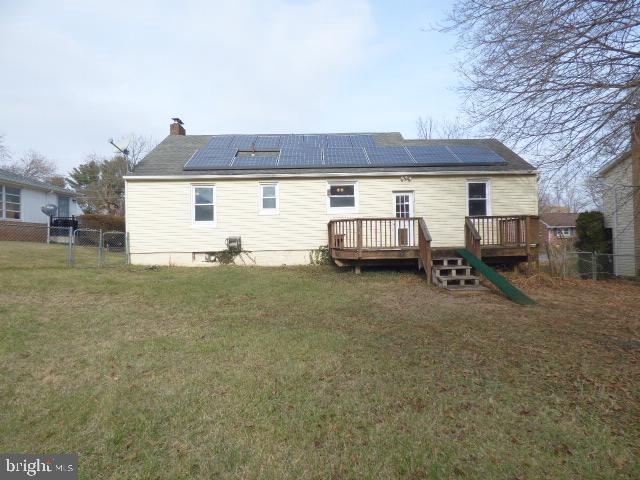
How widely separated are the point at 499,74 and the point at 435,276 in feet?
16.3

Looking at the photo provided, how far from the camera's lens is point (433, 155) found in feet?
41.8

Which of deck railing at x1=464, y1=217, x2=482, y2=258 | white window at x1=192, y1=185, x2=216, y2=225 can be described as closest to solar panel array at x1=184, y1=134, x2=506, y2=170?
white window at x1=192, y1=185, x2=216, y2=225

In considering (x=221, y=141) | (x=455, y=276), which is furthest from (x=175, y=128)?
(x=455, y=276)

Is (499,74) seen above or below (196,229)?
above

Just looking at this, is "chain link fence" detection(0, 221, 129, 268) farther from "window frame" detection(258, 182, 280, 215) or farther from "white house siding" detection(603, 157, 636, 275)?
"white house siding" detection(603, 157, 636, 275)

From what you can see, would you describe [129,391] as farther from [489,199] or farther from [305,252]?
[489,199]

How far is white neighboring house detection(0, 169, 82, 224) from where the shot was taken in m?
16.9

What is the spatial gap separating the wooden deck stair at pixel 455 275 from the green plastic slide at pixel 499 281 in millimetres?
204

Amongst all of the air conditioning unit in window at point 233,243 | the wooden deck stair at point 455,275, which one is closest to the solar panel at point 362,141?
the air conditioning unit in window at point 233,243

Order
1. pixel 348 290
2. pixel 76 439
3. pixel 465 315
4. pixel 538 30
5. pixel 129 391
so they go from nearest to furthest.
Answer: pixel 76 439 < pixel 129 391 < pixel 538 30 < pixel 465 315 < pixel 348 290

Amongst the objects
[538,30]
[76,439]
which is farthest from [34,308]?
[538,30]

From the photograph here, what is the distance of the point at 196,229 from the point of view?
12.0 m

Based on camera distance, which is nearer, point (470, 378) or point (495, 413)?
point (495, 413)

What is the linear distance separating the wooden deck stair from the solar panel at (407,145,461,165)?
430 cm
